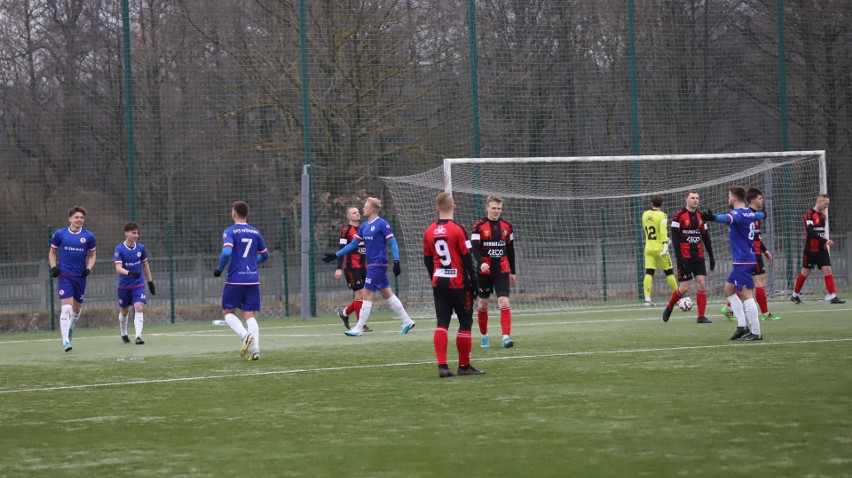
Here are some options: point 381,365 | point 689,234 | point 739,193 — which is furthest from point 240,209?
point 689,234

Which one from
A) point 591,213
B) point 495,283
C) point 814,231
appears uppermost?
point 591,213

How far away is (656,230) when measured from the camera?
61.9ft

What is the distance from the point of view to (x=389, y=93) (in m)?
23.2

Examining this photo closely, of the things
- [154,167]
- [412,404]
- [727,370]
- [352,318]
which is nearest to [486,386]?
[412,404]

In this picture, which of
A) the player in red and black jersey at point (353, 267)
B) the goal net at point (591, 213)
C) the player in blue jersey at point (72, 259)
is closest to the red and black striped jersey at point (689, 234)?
the goal net at point (591, 213)

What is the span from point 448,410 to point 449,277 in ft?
7.30

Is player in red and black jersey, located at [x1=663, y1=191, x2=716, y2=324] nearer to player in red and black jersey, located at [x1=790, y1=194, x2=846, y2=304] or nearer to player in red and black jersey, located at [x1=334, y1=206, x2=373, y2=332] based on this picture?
player in red and black jersey, located at [x1=790, y1=194, x2=846, y2=304]

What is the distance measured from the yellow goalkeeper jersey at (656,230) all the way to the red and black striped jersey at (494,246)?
23.7ft

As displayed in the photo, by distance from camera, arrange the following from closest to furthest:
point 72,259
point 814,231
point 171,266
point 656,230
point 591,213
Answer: point 72,259 < point 814,231 < point 656,230 < point 171,266 < point 591,213

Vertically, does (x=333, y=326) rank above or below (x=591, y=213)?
below

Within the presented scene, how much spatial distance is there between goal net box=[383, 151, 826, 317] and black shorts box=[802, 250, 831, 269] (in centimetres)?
212

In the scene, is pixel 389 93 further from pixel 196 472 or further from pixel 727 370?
pixel 196 472

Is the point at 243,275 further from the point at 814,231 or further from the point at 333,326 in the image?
the point at 814,231

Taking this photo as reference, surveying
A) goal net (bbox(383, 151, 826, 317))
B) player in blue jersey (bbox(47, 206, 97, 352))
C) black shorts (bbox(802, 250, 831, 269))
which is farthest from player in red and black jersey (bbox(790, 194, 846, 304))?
player in blue jersey (bbox(47, 206, 97, 352))
